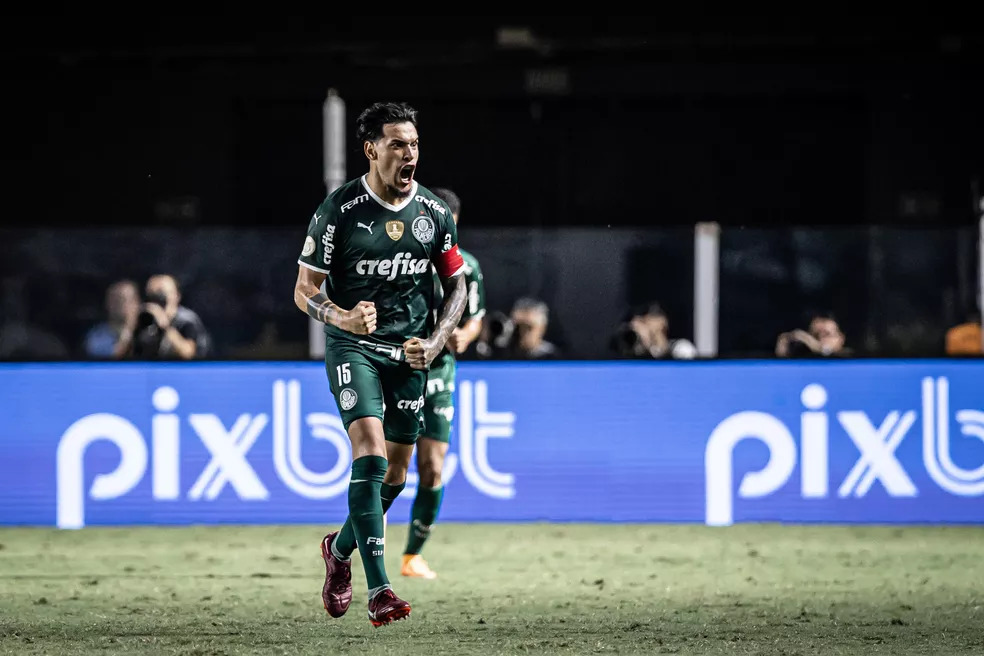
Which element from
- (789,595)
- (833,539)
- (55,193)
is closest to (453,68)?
(55,193)

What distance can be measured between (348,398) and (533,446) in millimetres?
4109

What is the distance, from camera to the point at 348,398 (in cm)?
677

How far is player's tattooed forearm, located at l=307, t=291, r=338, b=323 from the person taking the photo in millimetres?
6797

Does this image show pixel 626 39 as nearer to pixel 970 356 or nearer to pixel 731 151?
pixel 731 151

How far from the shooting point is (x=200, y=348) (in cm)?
1120

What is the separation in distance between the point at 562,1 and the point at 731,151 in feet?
7.63

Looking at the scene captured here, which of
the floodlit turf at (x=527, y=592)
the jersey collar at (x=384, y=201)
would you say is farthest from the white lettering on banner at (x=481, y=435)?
the jersey collar at (x=384, y=201)

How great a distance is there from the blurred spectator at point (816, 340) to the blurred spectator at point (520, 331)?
1492 millimetres

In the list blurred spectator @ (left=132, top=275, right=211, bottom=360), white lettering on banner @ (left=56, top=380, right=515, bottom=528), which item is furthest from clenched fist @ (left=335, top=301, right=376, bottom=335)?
blurred spectator @ (left=132, top=275, right=211, bottom=360)

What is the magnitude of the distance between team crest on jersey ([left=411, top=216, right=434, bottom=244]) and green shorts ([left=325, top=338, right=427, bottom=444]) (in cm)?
46

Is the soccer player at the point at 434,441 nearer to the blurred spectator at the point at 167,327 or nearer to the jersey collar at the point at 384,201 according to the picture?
the jersey collar at the point at 384,201

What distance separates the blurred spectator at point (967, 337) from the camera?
1113 centimetres

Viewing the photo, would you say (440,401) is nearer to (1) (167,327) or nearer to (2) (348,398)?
(2) (348,398)

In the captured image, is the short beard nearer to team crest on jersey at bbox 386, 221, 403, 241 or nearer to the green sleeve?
team crest on jersey at bbox 386, 221, 403, 241
